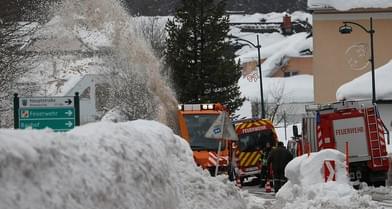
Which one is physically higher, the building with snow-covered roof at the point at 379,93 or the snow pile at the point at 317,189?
the building with snow-covered roof at the point at 379,93

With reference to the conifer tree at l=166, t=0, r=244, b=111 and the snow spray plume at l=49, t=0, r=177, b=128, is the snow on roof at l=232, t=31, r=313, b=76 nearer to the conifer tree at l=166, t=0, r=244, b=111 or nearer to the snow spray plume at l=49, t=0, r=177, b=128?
the conifer tree at l=166, t=0, r=244, b=111

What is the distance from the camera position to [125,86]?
1694 inches

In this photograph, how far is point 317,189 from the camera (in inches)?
635

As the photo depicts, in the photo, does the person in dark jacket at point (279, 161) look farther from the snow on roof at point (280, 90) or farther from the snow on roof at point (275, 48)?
the snow on roof at point (275, 48)

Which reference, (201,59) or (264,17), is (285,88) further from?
(201,59)

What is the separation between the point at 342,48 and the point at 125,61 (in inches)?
882

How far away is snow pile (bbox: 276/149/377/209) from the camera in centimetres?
1541

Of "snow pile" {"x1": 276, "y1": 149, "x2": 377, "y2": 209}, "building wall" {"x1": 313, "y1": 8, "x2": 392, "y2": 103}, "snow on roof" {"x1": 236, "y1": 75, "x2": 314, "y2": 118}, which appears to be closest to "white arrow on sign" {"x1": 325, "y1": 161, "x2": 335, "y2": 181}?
"snow pile" {"x1": 276, "y1": 149, "x2": 377, "y2": 209}

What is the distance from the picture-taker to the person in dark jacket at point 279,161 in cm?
2141

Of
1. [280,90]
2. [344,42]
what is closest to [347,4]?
[344,42]

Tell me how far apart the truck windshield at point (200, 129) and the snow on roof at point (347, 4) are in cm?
3216

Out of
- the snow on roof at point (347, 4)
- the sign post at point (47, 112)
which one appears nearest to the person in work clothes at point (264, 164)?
the sign post at point (47, 112)

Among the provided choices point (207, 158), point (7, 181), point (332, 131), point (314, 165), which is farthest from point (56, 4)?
point (7, 181)

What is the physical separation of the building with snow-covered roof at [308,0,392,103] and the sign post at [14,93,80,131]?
41.9m
